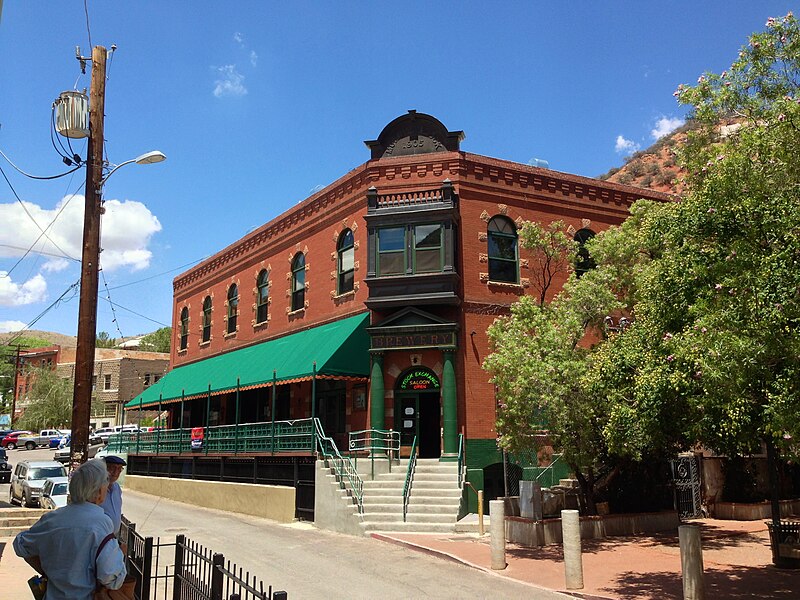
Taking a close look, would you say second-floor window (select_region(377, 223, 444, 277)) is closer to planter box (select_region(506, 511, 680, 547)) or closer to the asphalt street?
the asphalt street

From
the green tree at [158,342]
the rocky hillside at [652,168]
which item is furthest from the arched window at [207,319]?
the green tree at [158,342]

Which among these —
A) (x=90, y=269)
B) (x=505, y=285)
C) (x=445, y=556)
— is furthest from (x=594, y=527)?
(x=90, y=269)

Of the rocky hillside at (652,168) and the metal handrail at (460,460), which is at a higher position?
the rocky hillside at (652,168)

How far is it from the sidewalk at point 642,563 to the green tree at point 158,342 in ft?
285

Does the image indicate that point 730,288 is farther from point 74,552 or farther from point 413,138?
point 413,138

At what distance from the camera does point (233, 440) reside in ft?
79.5

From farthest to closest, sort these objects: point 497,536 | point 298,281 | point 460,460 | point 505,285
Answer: point 298,281, point 505,285, point 460,460, point 497,536

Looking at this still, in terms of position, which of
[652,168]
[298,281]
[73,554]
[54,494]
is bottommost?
[54,494]

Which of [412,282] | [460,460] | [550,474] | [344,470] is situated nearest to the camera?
[344,470]

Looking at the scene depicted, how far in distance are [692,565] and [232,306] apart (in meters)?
25.3

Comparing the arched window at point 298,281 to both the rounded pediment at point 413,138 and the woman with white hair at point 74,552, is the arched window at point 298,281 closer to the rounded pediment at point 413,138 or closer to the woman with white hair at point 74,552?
the rounded pediment at point 413,138

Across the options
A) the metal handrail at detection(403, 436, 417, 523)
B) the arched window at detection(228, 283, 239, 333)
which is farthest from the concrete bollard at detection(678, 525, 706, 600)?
the arched window at detection(228, 283, 239, 333)

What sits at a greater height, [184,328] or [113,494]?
[184,328]

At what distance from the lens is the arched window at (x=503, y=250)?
22.7 m
